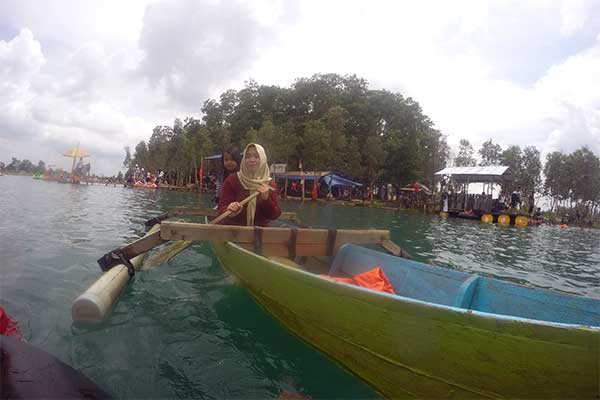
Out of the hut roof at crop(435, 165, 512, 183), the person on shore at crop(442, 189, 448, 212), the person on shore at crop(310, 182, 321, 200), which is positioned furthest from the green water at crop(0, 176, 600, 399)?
the person on shore at crop(310, 182, 321, 200)

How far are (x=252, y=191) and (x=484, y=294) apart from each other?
11.2ft

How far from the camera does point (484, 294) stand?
10.8 feet

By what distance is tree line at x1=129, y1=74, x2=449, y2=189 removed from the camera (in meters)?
35.7

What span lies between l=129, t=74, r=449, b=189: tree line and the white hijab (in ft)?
97.4

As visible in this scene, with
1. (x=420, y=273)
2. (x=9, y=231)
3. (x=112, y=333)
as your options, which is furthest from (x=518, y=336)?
(x=9, y=231)

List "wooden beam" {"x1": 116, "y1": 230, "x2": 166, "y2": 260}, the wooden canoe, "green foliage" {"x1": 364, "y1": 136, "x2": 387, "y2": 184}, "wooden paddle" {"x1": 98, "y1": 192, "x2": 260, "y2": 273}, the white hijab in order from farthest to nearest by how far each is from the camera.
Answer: "green foliage" {"x1": 364, "y1": 136, "x2": 387, "y2": 184}, the white hijab, "wooden paddle" {"x1": 98, "y1": 192, "x2": 260, "y2": 273}, "wooden beam" {"x1": 116, "y1": 230, "x2": 166, "y2": 260}, the wooden canoe

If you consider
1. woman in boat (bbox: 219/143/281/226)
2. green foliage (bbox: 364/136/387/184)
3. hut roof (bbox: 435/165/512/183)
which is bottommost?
woman in boat (bbox: 219/143/281/226)

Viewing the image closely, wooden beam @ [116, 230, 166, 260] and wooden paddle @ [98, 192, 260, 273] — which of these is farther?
wooden paddle @ [98, 192, 260, 273]

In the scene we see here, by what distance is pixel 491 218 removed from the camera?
85.1ft

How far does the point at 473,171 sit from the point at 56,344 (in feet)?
99.6

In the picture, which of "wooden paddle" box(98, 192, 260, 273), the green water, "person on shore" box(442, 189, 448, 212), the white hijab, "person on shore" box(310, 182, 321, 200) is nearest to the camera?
the green water

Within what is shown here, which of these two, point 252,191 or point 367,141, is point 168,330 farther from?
point 367,141

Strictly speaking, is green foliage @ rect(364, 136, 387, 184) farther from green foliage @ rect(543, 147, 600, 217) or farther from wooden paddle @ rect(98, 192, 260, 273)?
wooden paddle @ rect(98, 192, 260, 273)

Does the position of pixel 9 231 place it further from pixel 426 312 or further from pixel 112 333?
pixel 426 312
